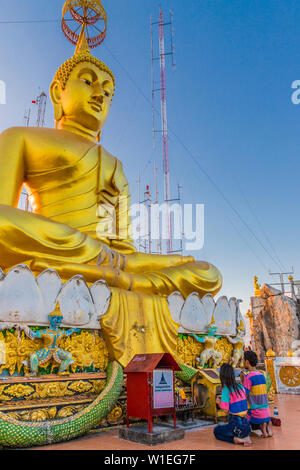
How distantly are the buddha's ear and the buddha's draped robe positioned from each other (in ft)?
3.55

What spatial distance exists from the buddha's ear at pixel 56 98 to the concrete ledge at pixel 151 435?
564 cm

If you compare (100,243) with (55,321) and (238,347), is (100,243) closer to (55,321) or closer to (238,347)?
(55,321)

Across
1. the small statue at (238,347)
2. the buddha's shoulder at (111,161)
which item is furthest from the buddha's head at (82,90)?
the small statue at (238,347)

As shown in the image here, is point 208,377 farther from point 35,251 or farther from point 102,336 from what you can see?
point 35,251

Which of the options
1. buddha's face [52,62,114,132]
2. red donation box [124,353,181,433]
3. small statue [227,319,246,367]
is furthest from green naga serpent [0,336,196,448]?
buddha's face [52,62,114,132]

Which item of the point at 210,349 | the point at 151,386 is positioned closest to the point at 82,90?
the point at 210,349

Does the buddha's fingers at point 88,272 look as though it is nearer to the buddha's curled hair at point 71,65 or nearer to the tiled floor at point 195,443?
Answer: the tiled floor at point 195,443

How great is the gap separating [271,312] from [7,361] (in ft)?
49.9

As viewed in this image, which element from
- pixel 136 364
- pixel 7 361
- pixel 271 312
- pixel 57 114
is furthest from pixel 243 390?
pixel 271 312

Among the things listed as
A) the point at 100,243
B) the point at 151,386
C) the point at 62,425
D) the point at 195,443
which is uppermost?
the point at 100,243

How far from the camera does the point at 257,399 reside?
12.4ft

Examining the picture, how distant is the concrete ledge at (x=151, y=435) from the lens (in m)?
3.45

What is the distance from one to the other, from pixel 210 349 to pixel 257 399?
6.41ft
